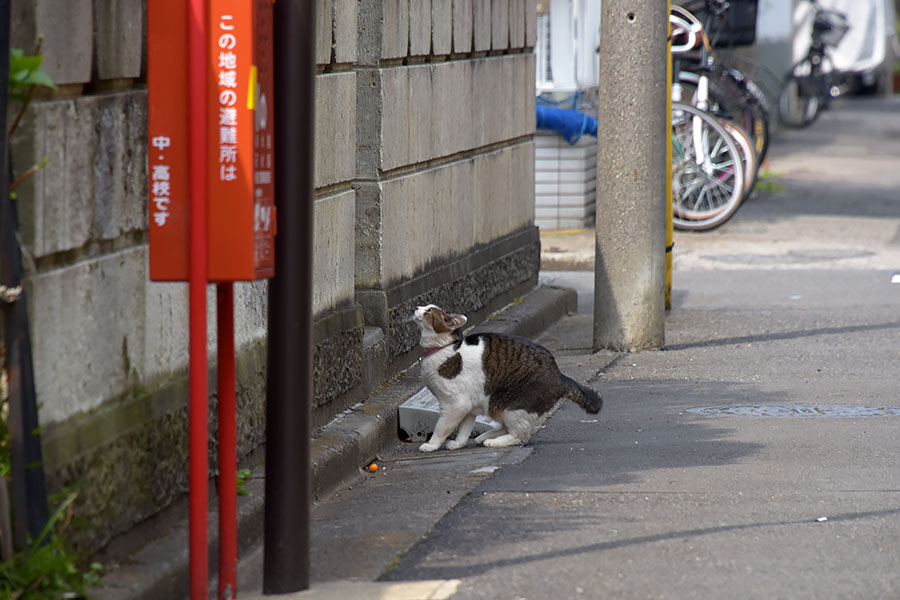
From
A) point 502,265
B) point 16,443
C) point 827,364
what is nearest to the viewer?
point 16,443

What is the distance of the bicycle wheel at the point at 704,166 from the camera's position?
1364 cm

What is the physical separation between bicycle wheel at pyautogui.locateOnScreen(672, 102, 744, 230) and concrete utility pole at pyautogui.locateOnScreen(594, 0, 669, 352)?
502 cm

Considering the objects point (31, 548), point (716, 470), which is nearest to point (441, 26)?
point (716, 470)

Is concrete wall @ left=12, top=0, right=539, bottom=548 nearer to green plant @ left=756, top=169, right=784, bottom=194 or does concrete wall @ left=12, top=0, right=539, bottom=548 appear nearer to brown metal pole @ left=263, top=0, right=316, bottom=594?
brown metal pole @ left=263, top=0, right=316, bottom=594

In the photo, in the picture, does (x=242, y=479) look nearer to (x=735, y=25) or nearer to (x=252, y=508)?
(x=252, y=508)

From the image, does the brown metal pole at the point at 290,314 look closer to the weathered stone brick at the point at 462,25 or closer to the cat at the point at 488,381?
the cat at the point at 488,381

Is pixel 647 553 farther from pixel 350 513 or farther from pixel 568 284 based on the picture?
pixel 568 284

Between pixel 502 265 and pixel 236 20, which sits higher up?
pixel 236 20

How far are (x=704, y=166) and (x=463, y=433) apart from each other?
770cm

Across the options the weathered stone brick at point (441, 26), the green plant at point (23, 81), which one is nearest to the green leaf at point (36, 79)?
the green plant at point (23, 81)

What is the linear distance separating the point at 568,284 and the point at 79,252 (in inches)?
310

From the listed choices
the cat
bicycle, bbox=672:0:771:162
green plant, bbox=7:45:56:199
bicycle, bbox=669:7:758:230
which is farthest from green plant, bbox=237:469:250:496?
bicycle, bbox=672:0:771:162

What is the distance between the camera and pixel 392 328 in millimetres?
7266

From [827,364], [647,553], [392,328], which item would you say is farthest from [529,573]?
[827,364]
